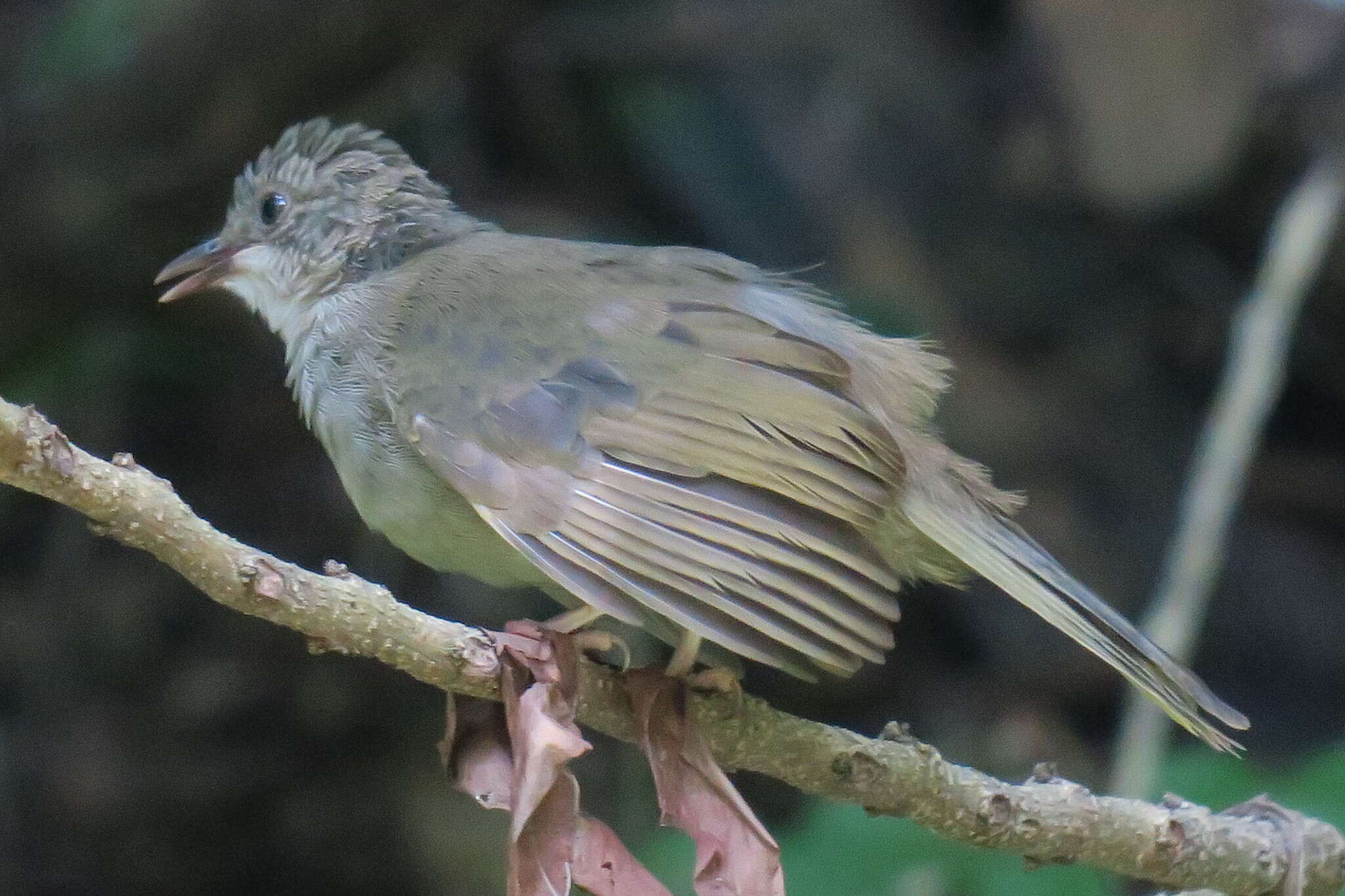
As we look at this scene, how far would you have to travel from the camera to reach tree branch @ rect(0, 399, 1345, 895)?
2055 millimetres

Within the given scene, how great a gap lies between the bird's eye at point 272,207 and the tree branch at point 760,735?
1.65m

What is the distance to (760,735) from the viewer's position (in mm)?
2703

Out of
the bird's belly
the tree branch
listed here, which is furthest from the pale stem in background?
the bird's belly

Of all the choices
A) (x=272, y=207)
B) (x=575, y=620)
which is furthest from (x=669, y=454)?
(x=272, y=207)

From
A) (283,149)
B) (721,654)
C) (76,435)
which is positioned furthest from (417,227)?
(76,435)

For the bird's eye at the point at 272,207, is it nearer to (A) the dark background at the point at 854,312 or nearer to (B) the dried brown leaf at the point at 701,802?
(A) the dark background at the point at 854,312

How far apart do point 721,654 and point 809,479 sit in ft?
1.20

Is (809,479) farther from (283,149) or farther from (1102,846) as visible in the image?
(283,149)

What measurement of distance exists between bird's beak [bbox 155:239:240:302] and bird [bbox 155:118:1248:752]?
0.26 m

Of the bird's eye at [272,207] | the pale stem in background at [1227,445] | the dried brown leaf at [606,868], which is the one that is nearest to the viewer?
the dried brown leaf at [606,868]

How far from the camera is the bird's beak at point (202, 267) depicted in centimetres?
376

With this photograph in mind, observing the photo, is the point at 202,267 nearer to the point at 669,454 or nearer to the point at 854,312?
the point at 669,454

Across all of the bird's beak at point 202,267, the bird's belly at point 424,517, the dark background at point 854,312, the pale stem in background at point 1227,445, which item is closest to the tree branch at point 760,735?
the bird's belly at point 424,517

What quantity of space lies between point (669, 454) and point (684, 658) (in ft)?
1.07
